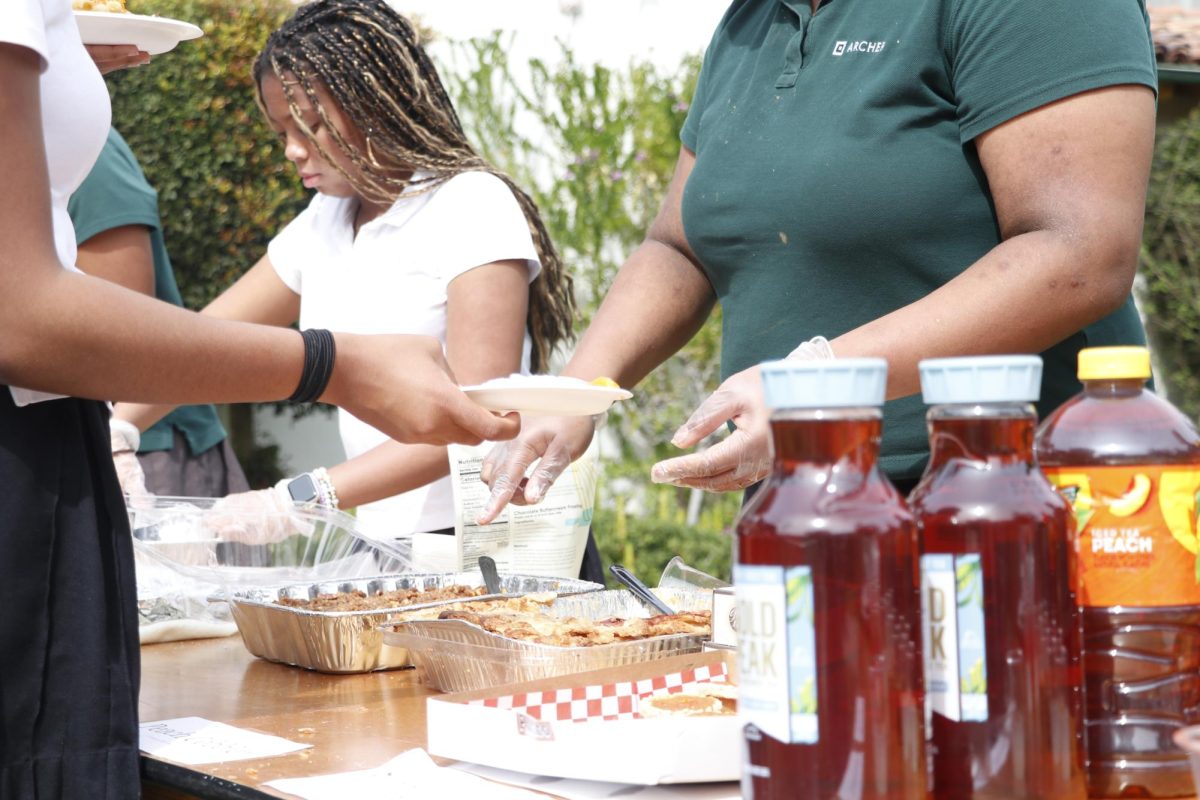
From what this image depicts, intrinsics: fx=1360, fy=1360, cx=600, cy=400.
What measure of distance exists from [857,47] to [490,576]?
1053 mm

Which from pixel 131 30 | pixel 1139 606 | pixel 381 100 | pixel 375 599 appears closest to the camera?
pixel 1139 606

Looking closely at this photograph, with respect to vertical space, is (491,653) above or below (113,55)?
below

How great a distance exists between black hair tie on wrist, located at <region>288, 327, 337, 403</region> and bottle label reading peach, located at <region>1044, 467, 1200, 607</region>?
90cm

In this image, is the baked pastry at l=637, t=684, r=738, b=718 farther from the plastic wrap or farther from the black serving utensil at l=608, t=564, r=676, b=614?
the plastic wrap

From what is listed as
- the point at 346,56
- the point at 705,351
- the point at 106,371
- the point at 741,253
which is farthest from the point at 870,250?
the point at 705,351

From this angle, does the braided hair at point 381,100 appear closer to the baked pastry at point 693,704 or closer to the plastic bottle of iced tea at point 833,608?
the baked pastry at point 693,704

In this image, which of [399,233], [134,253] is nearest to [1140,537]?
[399,233]

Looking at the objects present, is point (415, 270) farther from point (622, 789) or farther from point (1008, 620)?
point (1008, 620)

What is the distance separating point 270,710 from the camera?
6.00 feet

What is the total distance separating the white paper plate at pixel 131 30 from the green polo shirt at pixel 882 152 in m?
1.03

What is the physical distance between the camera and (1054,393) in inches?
75.5

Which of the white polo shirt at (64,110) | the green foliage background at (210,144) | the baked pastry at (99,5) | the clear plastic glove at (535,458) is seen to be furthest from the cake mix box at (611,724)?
the green foliage background at (210,144)

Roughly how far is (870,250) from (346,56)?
4.86ft

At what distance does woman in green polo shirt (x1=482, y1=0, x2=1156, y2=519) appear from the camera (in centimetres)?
162
